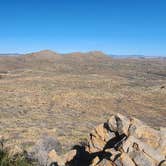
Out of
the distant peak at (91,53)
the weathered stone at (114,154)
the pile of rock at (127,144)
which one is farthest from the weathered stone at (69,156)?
the distant peak at (91,53)

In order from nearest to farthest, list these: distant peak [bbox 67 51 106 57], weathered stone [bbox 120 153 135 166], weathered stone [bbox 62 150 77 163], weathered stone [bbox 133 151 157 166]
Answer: weathered stone [bbox 120 153 135 166]
weathered stone [bbox 133 151 157 166]
weathered stone [bbox 62 150 77 163]
distant peak [bbox 67 51 106 57]

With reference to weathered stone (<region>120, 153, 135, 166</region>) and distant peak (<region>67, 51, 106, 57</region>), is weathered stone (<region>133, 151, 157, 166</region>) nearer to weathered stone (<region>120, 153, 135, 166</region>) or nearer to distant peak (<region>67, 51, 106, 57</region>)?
weathered stone (<region>120, 153, 135, 166</region>)

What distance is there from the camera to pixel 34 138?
61.9 feet

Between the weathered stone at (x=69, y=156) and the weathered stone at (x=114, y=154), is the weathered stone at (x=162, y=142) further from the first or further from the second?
the weathered stone at (x=69, y=156)

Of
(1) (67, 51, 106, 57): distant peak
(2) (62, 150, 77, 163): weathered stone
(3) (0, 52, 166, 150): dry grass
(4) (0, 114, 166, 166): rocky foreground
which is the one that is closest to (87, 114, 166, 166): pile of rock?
(4) (0, 114, 166, 166): rocky foreground

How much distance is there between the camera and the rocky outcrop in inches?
448

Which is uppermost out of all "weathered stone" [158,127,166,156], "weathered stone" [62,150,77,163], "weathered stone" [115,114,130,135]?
"weathered stone" [115,114,130,135]

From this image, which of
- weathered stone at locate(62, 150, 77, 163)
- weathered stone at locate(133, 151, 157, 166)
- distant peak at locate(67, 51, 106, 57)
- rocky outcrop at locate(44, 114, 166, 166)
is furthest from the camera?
distant peak at locate(67, 51, 106, 57)

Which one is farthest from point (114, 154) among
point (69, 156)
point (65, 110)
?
point (65, 110)

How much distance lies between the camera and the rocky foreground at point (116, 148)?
11414 millimetres

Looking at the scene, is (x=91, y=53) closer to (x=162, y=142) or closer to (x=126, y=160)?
(x=162, y=142)

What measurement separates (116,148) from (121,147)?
1.50 ft

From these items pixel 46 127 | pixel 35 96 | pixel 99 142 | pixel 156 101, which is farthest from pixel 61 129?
pixel 156 101

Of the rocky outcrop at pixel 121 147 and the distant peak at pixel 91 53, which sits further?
the distant peak at pixel 91 53
